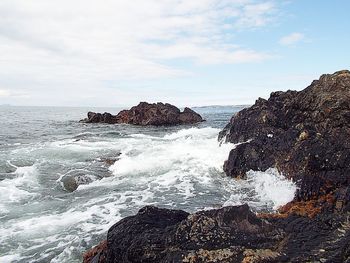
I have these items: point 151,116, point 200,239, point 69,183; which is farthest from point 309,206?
point 151,116

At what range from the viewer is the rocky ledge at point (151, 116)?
2000 inches

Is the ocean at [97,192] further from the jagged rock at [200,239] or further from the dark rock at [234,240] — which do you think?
the dark rock at [234,240]

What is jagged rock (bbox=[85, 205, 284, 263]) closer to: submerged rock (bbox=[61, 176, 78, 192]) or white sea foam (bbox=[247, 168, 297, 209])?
white sea foam (bbox=[247, 168, 297, 209])

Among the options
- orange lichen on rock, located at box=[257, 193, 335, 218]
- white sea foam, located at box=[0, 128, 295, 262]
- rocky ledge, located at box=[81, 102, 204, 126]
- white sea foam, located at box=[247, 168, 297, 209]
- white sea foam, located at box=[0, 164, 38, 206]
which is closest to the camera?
orange lichen on rock, located at box=[257, 193, 335, 218]

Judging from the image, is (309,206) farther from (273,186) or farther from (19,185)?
(19,185)

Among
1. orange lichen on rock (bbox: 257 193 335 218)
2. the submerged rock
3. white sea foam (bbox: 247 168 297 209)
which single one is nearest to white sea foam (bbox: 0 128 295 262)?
white sea foam (bbox: 247 168 297 209)

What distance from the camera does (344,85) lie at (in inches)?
672

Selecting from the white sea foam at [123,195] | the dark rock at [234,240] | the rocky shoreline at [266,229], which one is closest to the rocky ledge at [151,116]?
the white sea foam at [123,195]

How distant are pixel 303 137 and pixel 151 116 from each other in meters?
38.6

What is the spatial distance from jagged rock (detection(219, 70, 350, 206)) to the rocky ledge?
27.5m

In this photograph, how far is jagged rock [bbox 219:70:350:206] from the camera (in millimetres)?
10898

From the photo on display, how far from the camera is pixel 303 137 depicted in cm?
1380

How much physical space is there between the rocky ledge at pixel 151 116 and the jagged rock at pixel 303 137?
90.1ft

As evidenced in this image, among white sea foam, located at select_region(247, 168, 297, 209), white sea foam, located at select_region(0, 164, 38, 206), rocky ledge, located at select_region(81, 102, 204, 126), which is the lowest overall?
white sea foam, located at select_region(0, 164, 38, 206)
